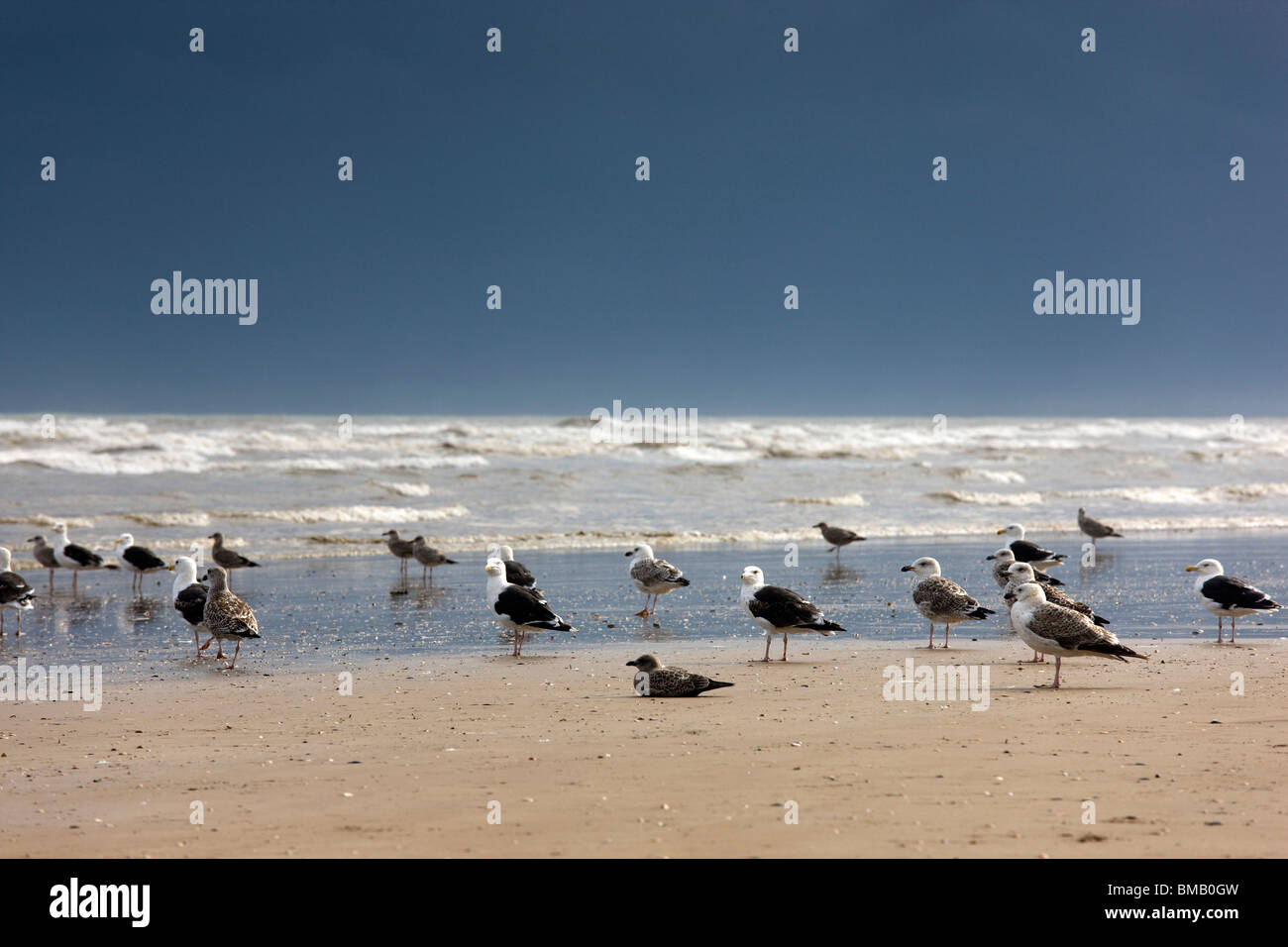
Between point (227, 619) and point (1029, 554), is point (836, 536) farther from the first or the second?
point (227, 619)

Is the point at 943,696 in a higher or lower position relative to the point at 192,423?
lower

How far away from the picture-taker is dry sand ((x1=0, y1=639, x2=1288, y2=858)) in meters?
5.31

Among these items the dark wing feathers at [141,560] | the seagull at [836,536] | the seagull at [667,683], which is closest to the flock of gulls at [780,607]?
the seagull at [667,683]

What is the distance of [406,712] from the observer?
8.59 m

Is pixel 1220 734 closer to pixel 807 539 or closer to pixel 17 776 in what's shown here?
pixel 17 776

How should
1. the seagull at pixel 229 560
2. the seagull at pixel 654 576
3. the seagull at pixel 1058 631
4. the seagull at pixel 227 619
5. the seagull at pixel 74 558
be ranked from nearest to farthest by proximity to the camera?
1. the seagull at pixel 1058 631
2. the seagull at pixel 227 619
3. the seagull at pixel 654 576
4. the seagull at pixel 74 558
5. the seagull at pixel 229 560

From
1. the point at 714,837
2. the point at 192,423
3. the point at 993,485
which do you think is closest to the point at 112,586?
the point at 714,837

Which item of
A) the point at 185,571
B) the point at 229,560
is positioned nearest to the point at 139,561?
the point at 229,560

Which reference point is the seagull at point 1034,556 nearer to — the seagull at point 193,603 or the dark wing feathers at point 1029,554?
the dark wing feathers at point 1029,554

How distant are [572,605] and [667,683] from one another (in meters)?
6.18

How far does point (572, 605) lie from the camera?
49.7 feet

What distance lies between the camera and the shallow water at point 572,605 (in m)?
12.0

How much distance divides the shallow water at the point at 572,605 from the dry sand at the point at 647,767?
176 cm

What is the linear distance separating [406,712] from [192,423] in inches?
1955
